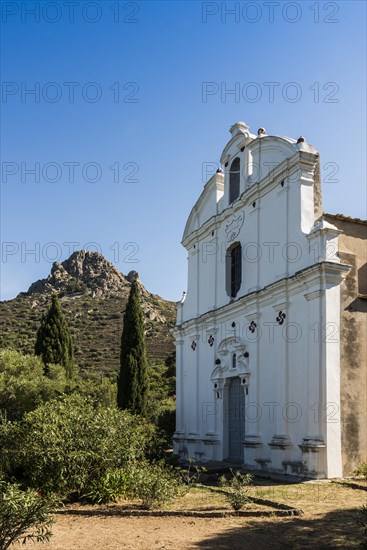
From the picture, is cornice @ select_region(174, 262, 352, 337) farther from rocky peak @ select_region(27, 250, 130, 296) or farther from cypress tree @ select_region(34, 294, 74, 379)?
rocky peak @ select_region(27, 250, 130, 296)

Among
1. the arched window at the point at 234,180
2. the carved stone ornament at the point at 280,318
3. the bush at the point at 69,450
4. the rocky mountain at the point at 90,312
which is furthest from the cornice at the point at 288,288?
the rocky mountain at the point at 90,312

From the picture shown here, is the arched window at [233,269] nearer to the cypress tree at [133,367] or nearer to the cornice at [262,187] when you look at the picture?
the cornice at [262,187]

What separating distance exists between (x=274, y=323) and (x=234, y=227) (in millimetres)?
4716

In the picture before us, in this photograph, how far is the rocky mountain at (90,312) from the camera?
53.3 meters

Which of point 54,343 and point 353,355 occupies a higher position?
point 54,343

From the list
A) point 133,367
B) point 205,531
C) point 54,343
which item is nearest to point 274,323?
point 205,531

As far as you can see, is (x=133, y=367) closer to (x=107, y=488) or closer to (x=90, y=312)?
(x=107, y=488)

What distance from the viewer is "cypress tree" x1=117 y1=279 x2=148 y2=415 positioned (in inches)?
1073

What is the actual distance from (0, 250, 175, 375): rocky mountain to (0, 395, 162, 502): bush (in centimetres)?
3300

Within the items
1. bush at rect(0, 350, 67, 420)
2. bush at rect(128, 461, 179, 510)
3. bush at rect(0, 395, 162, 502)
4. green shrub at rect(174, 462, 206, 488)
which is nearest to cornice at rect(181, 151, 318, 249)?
green shrub at rect(174, 462, 206, 488)

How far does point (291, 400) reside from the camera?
15422 millimetres

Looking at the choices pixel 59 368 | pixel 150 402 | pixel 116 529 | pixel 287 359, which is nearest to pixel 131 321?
pixel 59 368

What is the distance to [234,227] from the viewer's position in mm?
20203

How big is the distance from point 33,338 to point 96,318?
960cm
